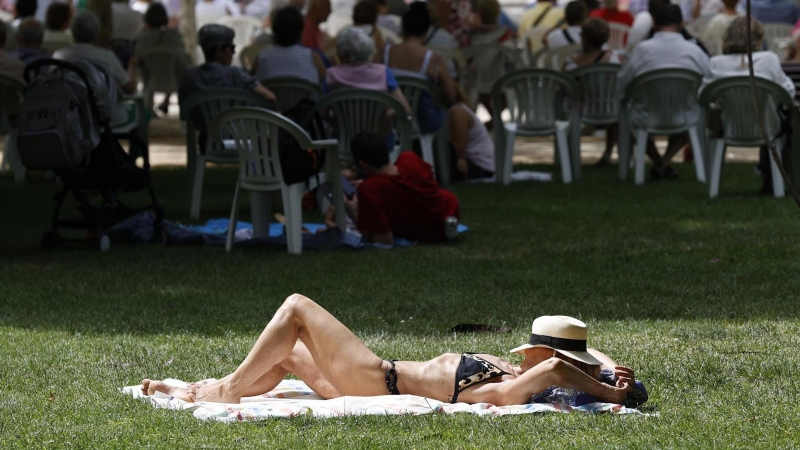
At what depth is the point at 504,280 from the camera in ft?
27.1

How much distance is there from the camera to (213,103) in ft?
35.6

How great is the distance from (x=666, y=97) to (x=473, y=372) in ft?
27.6

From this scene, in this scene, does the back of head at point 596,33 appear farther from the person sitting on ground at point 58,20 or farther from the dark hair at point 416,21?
the person sitting on ground at point 58,20

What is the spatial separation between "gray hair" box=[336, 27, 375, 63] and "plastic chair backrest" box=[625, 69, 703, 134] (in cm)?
278

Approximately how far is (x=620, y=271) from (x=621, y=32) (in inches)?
403

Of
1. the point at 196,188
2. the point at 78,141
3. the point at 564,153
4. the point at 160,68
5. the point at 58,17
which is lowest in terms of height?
the point at 160,68

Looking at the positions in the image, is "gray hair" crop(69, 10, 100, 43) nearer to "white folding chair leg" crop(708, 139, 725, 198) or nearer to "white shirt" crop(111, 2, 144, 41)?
"white folding chair leg" crop(708, 139, 725, 198)

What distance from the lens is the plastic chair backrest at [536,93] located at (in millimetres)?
13562

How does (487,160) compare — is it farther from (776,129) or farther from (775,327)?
(775,327)

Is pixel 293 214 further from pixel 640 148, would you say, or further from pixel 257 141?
pixel 640 148

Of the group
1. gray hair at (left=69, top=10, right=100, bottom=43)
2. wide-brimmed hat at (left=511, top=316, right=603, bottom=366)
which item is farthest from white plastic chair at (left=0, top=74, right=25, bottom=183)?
wide-brimmed hat at (left=511, top=316, right=603, bottom=366)

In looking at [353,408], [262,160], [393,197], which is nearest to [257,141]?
[262,160]

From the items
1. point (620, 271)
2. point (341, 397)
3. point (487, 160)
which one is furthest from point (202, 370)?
point (487, 160)

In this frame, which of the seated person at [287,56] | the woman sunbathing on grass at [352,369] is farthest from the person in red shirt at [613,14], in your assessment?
the woman sunbathing on grass at [352,369]
